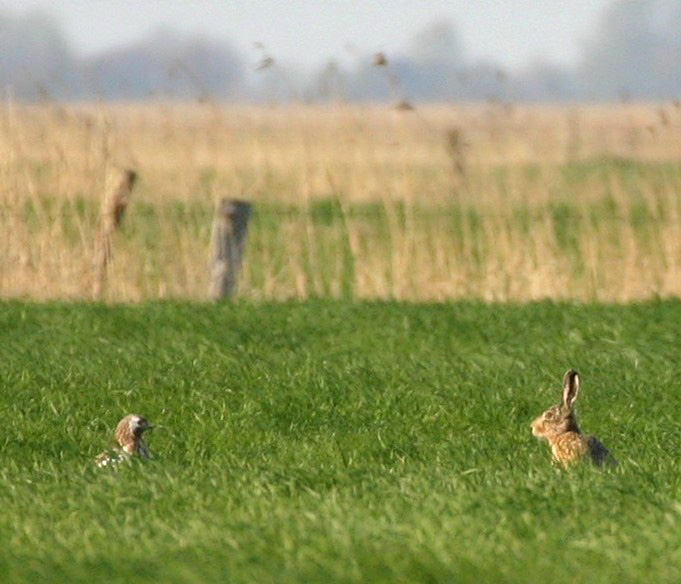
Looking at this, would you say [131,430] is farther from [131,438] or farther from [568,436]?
[568,436]

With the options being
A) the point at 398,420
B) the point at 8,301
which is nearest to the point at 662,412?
the point at 398,420

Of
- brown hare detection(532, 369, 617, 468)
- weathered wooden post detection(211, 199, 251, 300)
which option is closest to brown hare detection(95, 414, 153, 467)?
brown hare detection(532, 369, 617, 468)

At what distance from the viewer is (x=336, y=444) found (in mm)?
8969

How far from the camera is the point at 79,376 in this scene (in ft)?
35.6

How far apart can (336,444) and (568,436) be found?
46.3 inches

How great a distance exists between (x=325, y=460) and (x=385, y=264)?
8.57 m

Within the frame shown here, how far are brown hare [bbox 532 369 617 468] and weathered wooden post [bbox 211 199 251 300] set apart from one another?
729 cm

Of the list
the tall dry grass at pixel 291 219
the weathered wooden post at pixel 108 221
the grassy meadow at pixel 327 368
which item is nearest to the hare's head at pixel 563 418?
the grassy meadow at pixel 327 368

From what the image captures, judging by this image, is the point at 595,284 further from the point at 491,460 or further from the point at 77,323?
the point at 491,460

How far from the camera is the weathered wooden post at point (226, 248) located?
Result: 1571 centimetres

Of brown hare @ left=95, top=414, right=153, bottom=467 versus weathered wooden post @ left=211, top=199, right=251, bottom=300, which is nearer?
brown hare @ left=95, top=414, right=153, bottom=467

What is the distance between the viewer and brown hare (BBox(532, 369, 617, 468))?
8312 millimetres

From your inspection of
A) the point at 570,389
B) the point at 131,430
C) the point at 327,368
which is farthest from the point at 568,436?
the point at 327,368

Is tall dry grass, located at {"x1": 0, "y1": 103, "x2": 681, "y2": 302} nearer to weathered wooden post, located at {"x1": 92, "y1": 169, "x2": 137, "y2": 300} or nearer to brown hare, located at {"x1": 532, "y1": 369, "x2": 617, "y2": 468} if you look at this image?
weathered wooden post, located at {"x1": 92, "y1": 169, "x2": 137, "y2": 300}
